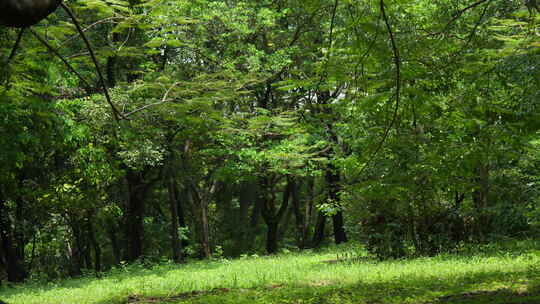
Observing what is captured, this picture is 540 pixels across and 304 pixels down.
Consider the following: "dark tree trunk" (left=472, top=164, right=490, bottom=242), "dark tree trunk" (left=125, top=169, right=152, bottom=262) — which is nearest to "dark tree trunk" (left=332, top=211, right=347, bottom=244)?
"dark tree trunk" (left=125, top=169, right=152, bottom=262)

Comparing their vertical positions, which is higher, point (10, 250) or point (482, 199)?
point (482, 199)

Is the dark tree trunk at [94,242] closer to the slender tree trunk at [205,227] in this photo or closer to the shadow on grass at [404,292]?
the slender tree trunk at [205,227]

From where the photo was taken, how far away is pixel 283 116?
17.9m

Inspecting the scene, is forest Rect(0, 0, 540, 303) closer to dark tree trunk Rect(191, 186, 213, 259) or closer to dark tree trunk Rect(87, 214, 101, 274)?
dark tree trunk Rect(191, 186, 213, 259)

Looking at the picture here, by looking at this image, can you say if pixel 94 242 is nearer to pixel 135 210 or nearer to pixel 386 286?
pixel 135 210

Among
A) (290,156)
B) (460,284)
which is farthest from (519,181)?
(290,156)

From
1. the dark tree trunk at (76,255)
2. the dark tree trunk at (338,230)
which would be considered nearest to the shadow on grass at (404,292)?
the dark tree trunk at (76,255)

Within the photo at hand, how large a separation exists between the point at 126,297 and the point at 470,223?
7715 mm

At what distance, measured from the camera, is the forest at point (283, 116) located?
622 centimetres

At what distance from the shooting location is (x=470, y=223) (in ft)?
39.1

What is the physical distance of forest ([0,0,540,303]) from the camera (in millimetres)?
6223

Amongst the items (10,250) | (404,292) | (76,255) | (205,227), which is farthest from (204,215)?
(404,292)

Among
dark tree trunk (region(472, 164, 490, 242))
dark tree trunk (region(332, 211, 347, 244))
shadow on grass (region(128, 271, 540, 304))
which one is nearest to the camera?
shadow on grass (region(128, 271, 540, 304))

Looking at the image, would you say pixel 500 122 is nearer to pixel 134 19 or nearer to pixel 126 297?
pixel 134 19
